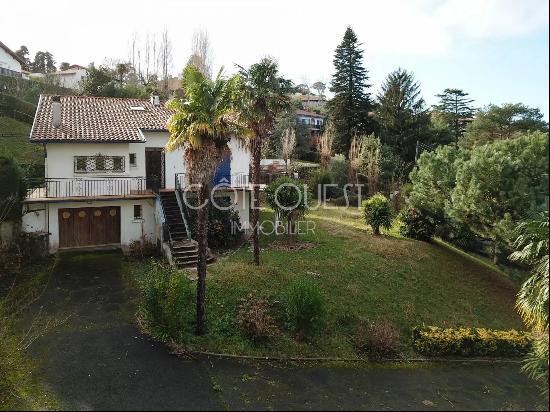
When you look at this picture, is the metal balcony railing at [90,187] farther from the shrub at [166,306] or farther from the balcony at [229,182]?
the shrub at [166,306]

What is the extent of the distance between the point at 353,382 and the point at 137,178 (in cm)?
1468

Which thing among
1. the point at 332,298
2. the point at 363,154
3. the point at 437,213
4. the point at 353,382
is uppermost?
the point at 363,154

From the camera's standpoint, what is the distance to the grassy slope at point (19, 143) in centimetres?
3241

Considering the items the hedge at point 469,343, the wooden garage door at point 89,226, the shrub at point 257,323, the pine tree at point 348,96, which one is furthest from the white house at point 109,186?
the pine tree at point 348,96

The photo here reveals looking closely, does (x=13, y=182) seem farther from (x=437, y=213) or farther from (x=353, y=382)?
(x=437, y=213)

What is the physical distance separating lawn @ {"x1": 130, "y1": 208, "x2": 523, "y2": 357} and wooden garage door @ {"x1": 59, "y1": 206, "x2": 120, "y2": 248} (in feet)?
21.9

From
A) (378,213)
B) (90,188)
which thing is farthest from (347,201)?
(90,188)

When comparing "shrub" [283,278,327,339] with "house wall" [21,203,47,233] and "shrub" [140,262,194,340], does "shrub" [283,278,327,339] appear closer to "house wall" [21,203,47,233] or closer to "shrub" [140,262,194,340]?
"shrub" [140,262,194,340]

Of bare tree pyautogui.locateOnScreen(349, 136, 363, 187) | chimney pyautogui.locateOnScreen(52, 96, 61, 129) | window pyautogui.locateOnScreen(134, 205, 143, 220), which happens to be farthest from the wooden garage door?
bare tree pyautogui.locateOnScreen(349, 136, 363, 187)

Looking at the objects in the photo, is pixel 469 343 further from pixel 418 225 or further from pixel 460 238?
pixel 460 238

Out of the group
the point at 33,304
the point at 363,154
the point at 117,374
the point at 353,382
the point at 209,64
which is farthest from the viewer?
the point at 209,64

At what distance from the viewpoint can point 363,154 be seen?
37094 mm

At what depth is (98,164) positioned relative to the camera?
68.9 ft

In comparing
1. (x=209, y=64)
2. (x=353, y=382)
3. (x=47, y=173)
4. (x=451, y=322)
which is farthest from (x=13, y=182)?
(x=209, y=64)
